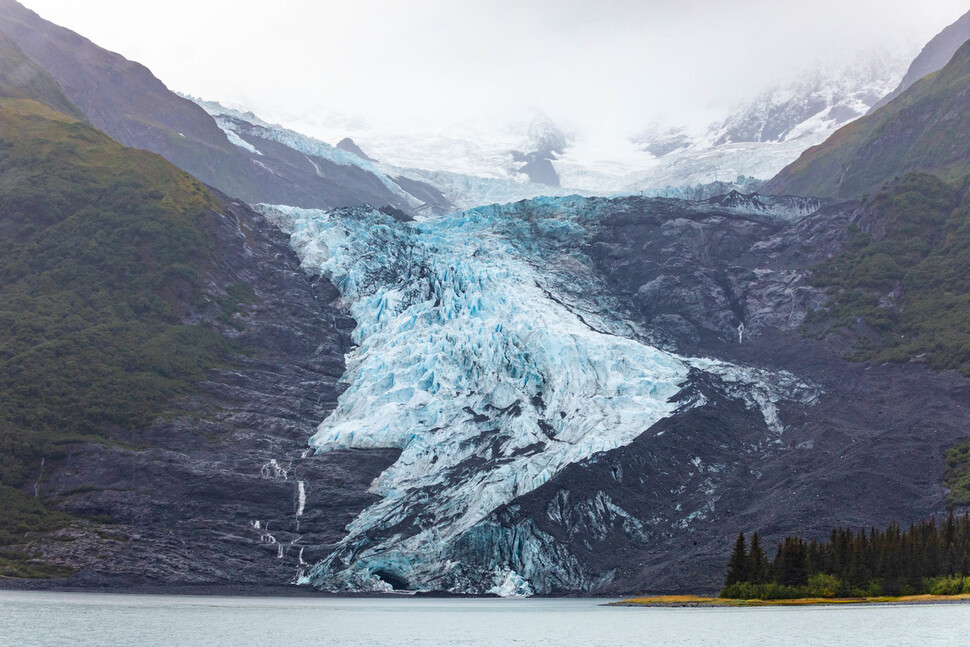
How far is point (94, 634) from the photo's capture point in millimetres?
76562

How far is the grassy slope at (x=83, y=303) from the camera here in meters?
137

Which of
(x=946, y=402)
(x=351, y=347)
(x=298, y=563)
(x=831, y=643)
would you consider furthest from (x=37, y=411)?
(x=946, y=402)

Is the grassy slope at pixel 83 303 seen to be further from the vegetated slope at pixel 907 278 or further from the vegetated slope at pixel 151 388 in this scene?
the vegetated slope at pixel 907 278

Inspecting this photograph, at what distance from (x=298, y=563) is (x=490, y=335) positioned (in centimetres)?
4768

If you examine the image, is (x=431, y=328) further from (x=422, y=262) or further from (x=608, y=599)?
(x=608, y=599)

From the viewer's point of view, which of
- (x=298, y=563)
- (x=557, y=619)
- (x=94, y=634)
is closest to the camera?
(x=94, y=634)

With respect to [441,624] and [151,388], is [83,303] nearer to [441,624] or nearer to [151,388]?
[151,388]

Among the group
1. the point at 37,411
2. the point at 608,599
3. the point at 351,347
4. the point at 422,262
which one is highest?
the point at 422,262

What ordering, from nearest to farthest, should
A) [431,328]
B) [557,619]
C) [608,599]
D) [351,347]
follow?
1. [557,619]
2. [608,599]
3. [431,328]
4. [351,347]

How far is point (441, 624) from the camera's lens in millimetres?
94688

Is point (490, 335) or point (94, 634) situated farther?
point (490, 335)

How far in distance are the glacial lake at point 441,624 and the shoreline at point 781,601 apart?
217 centimetres

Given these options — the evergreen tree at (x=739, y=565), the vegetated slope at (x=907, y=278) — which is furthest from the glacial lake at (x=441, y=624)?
the vegetated slope at (x=907, y=278)

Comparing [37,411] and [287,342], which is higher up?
[287,342]
